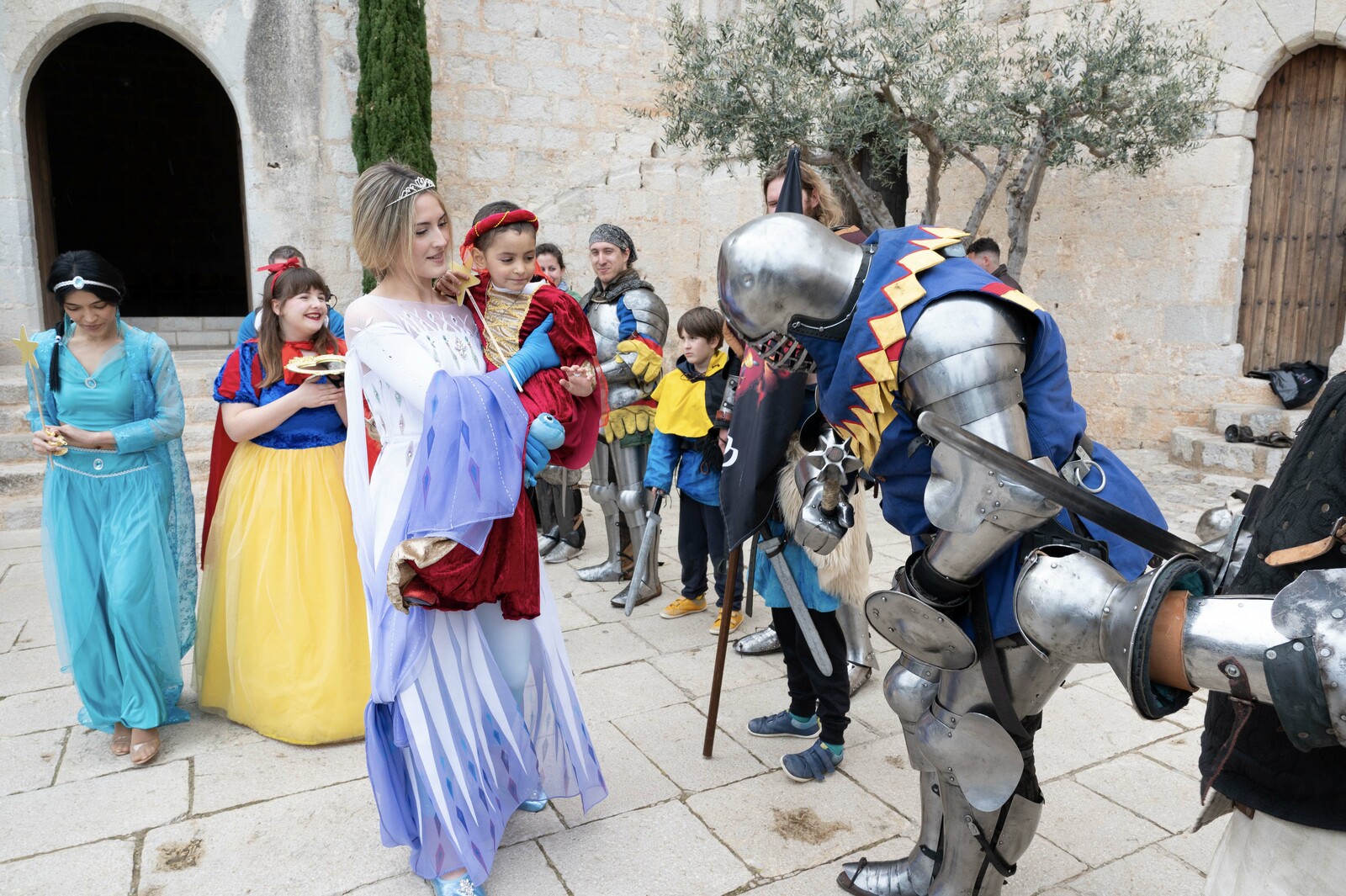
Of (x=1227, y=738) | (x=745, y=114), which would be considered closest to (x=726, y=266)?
(x=1227, y=738)

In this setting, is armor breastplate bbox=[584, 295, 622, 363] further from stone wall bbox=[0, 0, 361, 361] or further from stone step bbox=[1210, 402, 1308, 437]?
stone step bbox=[1210, 402, 1308, 437]

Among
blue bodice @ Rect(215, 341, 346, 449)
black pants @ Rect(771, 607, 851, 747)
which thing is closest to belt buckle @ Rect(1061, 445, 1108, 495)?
black pants @ Rect(771, 607, 851, 747)

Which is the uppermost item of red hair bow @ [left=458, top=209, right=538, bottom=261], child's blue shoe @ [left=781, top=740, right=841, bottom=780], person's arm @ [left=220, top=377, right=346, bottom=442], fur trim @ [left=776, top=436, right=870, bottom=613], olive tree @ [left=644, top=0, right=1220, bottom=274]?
olive tree @ [left=644, top=0, right=1220, bottom=274]

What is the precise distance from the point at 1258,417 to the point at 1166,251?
1531 millimetres

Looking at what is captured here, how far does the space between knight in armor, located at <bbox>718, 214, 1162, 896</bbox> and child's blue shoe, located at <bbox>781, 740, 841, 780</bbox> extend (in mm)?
809

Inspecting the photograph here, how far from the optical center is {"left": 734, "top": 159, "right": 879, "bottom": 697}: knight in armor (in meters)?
2.56

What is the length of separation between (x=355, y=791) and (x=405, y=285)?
162 centimetres

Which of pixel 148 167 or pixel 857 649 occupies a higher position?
pixel 148 167

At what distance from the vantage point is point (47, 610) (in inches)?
166

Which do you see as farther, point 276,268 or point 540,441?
point 276,268

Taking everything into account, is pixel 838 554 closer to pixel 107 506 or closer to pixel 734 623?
pixel 734 623

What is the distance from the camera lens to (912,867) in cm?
204

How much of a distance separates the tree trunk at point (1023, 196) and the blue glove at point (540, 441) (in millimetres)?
5178

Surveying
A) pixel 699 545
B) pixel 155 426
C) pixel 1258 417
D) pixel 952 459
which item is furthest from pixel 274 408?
pixel 1258 417
